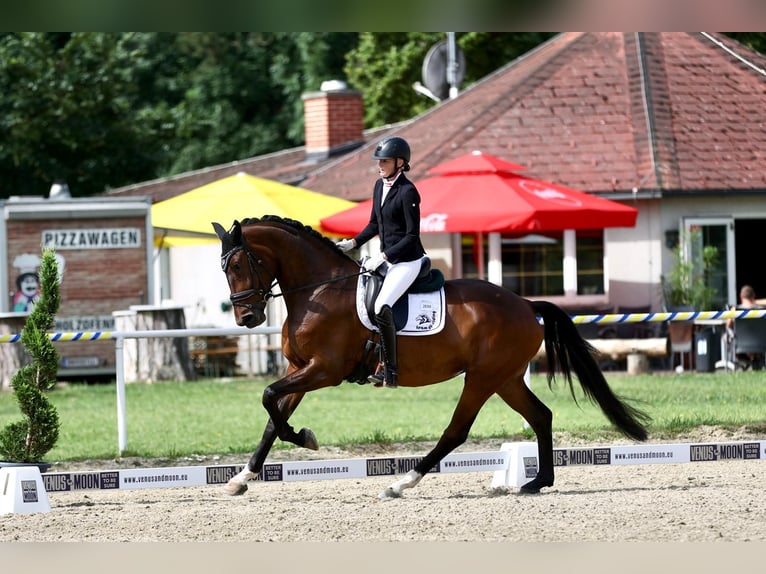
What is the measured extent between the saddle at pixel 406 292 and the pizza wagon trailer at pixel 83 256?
12.1 metres

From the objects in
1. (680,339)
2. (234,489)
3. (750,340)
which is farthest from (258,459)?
(680,339)

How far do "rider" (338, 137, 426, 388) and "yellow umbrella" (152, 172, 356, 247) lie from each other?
9.62 m

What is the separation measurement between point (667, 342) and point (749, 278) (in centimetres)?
644

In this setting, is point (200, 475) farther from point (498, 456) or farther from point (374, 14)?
point (374, 14)

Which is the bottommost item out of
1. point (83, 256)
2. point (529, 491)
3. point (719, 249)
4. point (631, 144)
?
point (529, 491)

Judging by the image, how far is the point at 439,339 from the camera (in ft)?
32.2

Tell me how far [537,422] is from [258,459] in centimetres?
198

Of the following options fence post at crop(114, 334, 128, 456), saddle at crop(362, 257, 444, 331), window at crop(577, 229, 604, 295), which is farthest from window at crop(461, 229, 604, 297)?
saddle at crop(362, 257, 444, 331)

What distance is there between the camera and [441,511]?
9.02 metres

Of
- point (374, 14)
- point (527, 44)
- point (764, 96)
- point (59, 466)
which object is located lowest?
point (59, 466)

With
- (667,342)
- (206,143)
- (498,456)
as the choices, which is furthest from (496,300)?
(206,143)

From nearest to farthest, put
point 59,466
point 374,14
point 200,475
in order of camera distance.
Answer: point 374,14 < point 200,475 < point 59,466

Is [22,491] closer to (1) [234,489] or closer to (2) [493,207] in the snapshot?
(1) [234,489]

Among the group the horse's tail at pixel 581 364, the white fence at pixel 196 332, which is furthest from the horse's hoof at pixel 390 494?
the white fence at pixel 196 332
